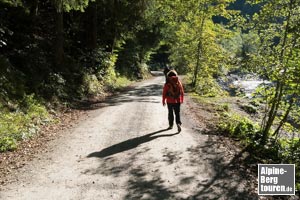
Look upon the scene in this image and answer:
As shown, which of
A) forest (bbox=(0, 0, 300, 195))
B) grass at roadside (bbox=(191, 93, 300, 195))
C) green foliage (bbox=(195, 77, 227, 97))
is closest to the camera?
grass at roadside (bbox=(191, 93, 300, 195))

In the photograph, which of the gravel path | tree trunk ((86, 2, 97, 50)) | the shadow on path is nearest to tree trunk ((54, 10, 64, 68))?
the gravel path

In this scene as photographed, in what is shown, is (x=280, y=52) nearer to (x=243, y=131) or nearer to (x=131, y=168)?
(x=243, y=131)

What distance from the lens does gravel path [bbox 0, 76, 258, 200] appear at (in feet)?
20.7

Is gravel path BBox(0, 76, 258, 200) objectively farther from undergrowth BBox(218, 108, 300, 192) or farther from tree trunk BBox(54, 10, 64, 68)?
tree trunk BBox(54, 10, 64, 68)

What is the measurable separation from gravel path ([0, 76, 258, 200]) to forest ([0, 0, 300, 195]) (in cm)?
133

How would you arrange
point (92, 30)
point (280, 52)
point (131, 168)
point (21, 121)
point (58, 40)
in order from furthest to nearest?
point (92, 30) < point (58, 40) < point (21, 121) < point (280, 52) < point (131, 168)

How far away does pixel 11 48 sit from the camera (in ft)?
45.4

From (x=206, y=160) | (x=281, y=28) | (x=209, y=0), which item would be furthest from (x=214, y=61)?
(x=206, y=160)

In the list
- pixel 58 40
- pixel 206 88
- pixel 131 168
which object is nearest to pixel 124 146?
pixel 131 168

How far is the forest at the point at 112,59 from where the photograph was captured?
9578 millimetres

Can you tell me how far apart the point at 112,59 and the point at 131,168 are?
18.6 meters

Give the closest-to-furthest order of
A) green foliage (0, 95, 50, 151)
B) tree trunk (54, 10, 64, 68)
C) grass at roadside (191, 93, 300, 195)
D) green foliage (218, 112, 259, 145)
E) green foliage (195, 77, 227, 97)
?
grass at roadside (191, 93, 300, 195), green foliage (0, 95, 50, 151), green foliage (218, 112, 259, 145), tree trunk (54, 10, 64, 68), green foliage (195, 77, 227, 97)

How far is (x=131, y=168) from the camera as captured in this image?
24.5ft

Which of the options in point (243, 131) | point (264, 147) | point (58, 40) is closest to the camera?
point (264, 147)
